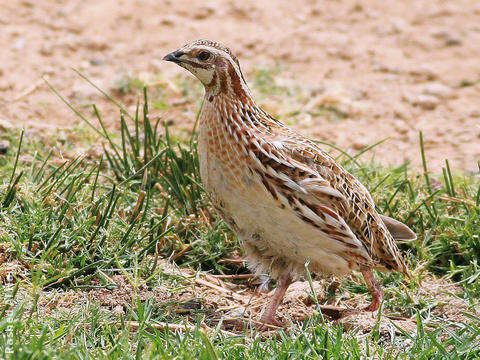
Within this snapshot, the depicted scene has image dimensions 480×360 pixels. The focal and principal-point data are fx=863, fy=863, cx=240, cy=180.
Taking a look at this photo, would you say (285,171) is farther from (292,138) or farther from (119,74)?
(119,74)

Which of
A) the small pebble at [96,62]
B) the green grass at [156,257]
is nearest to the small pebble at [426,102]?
the green grass at [156,257]

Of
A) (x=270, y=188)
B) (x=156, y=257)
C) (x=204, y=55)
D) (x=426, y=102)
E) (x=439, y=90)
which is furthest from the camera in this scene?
(x=439, y=90)

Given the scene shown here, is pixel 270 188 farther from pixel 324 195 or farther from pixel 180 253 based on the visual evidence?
pixel 180 253

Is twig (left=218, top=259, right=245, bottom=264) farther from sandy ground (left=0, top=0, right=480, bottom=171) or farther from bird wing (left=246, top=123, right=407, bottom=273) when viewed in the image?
sandy ground (left=0, top=0, right=480, bottom=171)

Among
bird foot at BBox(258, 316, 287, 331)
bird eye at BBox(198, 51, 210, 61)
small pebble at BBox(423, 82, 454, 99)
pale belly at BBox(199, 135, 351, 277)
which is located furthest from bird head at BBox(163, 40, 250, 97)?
small pebble at BBox(423, 82, 454, 99)

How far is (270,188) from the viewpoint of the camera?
16.4ft

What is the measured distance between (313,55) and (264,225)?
4898mm

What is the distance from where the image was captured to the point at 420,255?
19.9 ft

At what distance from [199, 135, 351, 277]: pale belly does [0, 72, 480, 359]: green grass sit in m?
0.42

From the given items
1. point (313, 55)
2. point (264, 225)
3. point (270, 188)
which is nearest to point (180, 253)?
point (264, 225)

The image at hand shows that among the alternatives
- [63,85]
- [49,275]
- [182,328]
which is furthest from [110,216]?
[63,85]

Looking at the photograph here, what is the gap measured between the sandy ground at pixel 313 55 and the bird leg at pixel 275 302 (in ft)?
8.27

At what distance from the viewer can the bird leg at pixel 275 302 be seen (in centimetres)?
526

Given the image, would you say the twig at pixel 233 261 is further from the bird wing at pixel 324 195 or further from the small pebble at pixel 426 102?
the small pebble at pixel 426 102
